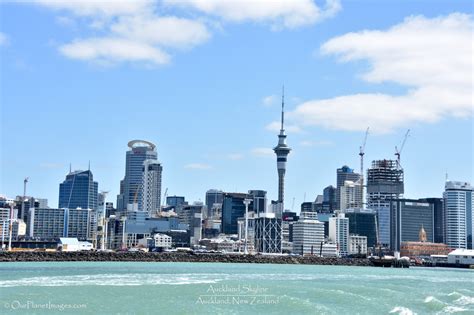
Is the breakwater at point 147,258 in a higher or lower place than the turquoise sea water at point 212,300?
lower

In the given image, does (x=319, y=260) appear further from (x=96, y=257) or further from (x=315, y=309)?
(x=315, y=309)

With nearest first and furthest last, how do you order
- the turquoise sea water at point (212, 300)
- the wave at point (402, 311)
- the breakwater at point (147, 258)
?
1. the turquoise sea water at point (212, 300)
2. the wave at point (402, 311)
3. the breakwater at point (147, 258)

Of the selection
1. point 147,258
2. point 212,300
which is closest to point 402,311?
point 212,300

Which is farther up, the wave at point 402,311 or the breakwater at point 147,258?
the wave at point 402,311

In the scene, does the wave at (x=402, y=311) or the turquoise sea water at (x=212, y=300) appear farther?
the wave at (x=402, y=311)

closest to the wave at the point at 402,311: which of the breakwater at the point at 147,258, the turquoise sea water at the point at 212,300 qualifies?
the turquoise sea water at the point at 212,300

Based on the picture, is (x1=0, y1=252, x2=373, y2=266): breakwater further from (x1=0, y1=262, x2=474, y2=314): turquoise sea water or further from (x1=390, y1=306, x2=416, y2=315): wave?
(x1=390, y1=306, x2=416, y2=315): wave

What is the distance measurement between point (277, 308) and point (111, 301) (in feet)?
37.7

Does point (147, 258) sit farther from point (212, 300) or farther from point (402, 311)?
point (402, 311)

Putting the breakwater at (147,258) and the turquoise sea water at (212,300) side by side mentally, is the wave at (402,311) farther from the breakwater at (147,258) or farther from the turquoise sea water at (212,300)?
the breakwater at (147,258)

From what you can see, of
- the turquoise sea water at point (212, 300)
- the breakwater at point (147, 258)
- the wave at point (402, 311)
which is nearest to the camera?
the turquoise sea water at point (212, 300)

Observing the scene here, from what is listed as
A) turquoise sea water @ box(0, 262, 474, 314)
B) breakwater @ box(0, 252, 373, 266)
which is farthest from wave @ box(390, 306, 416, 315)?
breakwater @ box(0, 252, 373, 266)

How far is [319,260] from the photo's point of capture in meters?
198

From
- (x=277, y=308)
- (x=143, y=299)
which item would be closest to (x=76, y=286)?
(x=143, y=299)
